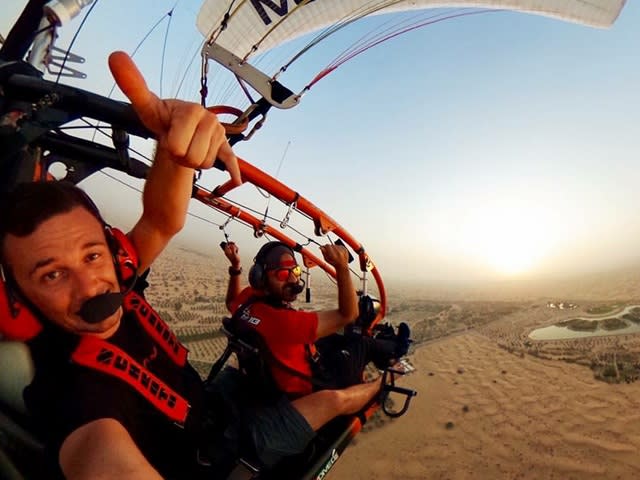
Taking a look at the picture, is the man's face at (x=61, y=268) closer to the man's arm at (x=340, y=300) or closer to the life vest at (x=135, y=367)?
the life vest at (x=135, y=367)

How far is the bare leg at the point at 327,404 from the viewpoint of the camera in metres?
2.33

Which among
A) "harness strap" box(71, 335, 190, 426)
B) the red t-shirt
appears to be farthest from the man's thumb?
the red t-shirt

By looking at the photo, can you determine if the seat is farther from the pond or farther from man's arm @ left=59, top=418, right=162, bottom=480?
the pond

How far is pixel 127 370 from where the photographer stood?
1.25 meters

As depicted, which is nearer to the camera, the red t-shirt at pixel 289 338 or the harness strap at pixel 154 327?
the harness strap at pixel 154 327

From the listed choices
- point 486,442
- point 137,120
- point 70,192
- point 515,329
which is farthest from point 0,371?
point 515,329

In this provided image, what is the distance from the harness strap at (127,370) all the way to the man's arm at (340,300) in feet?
4.94

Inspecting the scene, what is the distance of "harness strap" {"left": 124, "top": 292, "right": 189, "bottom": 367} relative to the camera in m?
1.61

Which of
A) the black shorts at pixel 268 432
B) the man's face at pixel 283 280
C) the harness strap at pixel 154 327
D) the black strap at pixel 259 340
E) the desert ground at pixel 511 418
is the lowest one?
the desert ground at pixel 511 418

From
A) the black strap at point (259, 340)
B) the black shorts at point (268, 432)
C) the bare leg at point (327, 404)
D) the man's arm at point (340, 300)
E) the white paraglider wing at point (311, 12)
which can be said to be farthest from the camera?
the white paraglider wing at point (311, 12)

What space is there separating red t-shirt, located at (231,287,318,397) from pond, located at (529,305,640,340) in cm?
1464

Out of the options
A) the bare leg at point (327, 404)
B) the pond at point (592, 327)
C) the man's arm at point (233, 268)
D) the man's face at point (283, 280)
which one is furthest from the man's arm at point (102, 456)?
the pond at point (592, 327)

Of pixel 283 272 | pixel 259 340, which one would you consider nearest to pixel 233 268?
pixel 283 272

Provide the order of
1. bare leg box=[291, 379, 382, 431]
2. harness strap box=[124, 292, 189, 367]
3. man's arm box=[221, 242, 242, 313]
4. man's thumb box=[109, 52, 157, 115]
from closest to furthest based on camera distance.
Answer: man's thumb box=[109, 52, 157, 115] → harness strap box=[124, 292, 189, 367] → bare leg box=[291, 379, 382, 431] → man's arm box=[221, 242, 242, 313]
